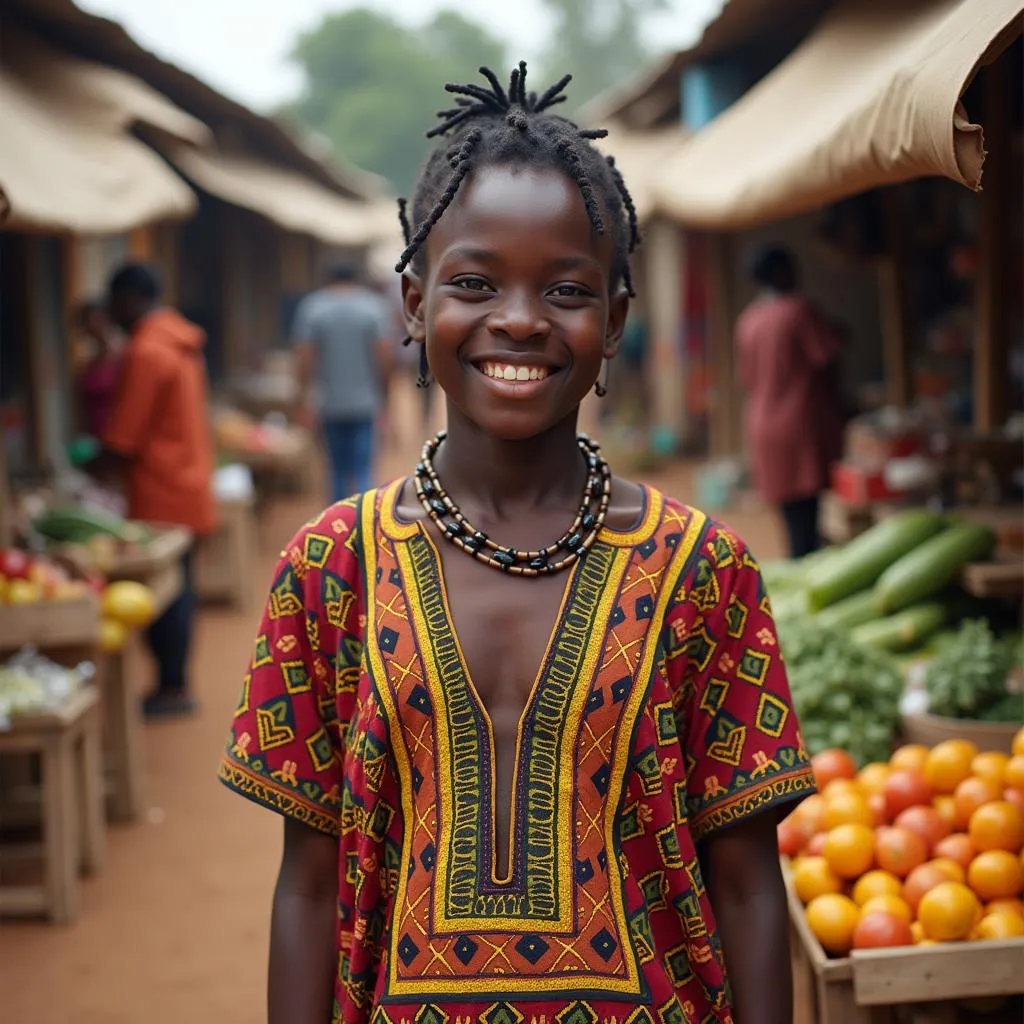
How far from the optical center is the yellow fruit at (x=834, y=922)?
304 cm

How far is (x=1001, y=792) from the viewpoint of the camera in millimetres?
3295

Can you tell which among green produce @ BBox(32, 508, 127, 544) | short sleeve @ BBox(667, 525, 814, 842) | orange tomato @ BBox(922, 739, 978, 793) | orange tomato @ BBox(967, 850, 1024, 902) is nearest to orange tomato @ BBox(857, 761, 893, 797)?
orange tomato @ BBox(922, 739, 978, 793)

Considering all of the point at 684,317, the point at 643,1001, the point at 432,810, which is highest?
the point at 684,317

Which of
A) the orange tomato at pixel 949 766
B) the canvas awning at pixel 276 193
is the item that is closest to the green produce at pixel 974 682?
the orange tomato at pixel 949 766

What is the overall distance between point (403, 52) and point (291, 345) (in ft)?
159

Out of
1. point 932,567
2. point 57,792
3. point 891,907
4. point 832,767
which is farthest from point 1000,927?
point 57,792

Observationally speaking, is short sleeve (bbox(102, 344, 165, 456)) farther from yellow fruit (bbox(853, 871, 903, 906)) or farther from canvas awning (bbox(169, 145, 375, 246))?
yellow fruit (bbox(853, 871, 903, 906))

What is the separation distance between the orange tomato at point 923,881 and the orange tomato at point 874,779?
1.31 ft

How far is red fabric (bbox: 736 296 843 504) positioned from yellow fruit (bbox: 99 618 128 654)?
162 inches

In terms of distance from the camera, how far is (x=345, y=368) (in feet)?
33.3

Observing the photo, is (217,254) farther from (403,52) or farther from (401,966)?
(403,52)

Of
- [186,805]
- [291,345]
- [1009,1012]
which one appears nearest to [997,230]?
[1009,1012]

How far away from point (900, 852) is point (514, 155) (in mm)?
2115

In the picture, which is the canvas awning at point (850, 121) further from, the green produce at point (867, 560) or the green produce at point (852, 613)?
the green produce at point (852, 613)
